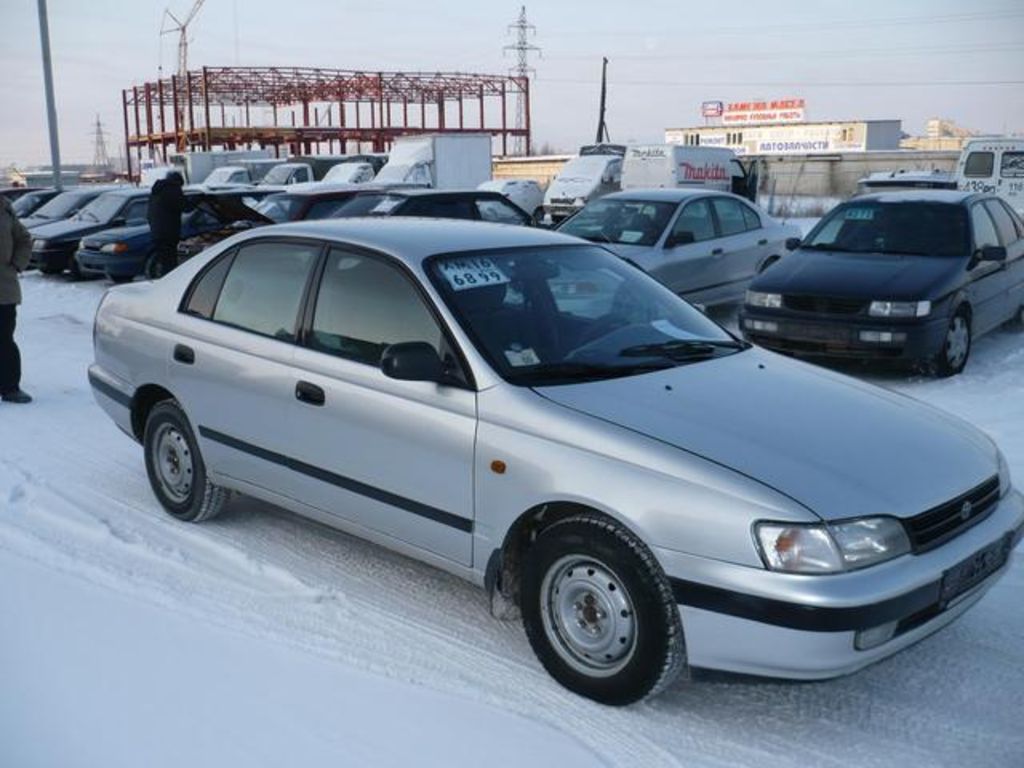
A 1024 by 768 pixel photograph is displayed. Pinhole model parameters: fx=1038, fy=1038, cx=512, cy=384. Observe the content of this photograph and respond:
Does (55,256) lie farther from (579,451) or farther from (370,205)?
(579,451)

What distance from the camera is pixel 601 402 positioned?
146 inches

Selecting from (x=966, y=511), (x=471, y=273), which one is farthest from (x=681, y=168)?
(x=966, y=511)

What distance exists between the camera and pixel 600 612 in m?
3.53

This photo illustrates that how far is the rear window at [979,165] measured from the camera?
21.4 m

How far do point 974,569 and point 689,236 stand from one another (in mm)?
7990

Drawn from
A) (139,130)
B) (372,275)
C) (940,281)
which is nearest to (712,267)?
(940,281)

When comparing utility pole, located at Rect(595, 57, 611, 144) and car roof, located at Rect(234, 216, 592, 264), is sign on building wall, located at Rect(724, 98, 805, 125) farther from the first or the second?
car roof, located at Rect(234, 216, 592, 264)

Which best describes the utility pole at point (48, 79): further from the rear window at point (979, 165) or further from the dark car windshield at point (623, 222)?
the rear window at point (979, 165)

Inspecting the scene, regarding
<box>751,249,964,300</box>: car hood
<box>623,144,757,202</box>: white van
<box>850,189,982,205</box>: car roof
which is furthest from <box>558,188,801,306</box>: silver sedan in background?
<box>623,144,757,202</box>: white van

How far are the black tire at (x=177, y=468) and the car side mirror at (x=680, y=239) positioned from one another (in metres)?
6.63

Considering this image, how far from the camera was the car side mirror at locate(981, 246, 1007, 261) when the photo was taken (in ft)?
29.3

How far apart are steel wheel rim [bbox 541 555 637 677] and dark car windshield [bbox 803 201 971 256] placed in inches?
269

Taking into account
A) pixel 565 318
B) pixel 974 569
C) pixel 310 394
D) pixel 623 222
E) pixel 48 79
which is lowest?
pixel 974 569

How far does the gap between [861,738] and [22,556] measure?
3715mm
